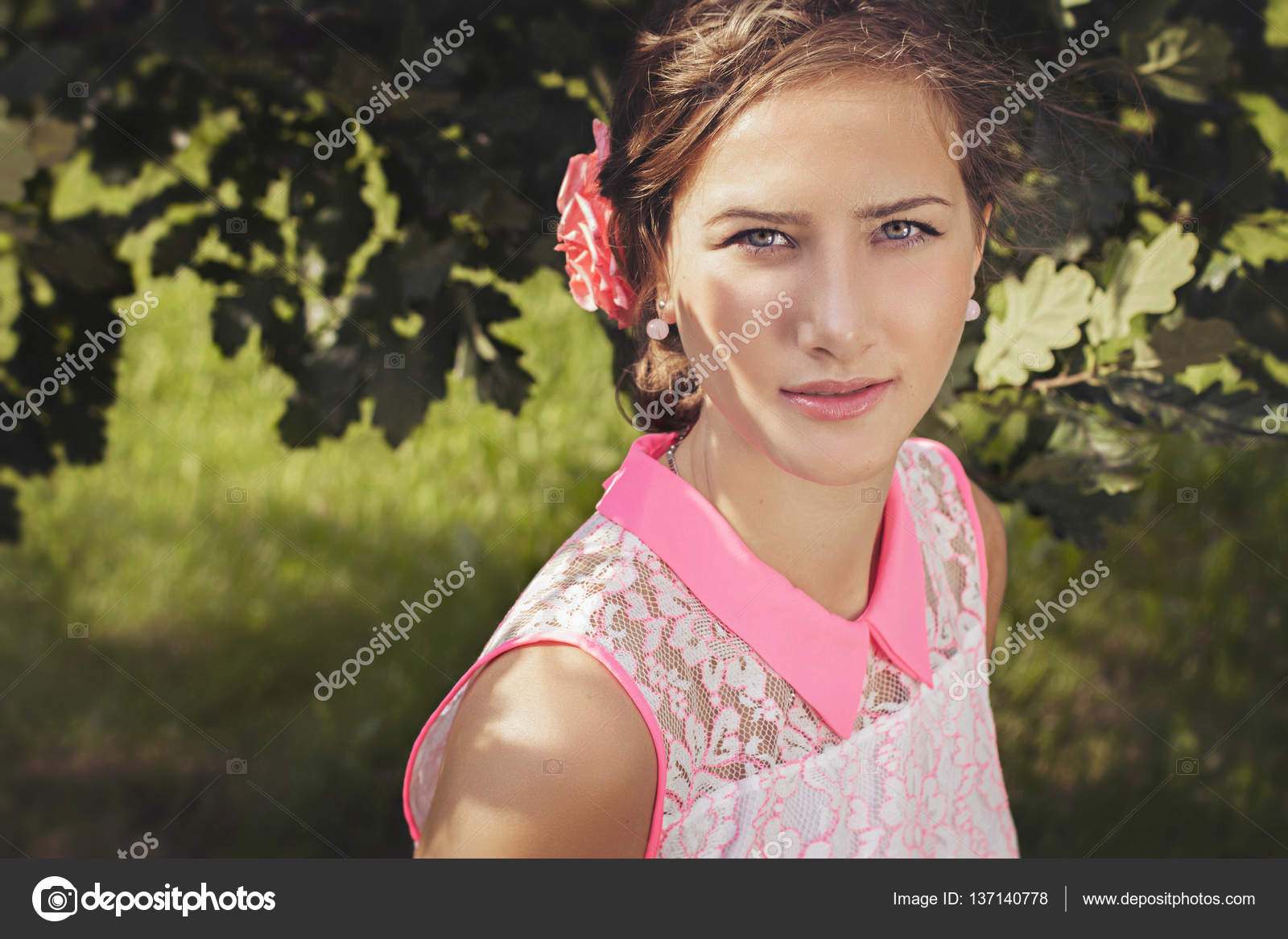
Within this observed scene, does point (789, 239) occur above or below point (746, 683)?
above

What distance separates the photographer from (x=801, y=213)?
1275mm

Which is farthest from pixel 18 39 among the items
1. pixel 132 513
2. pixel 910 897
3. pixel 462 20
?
pixel 132 513

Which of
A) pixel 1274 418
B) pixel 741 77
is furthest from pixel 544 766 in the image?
pixel 1274 418

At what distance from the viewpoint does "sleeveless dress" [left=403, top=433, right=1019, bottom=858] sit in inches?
52.2

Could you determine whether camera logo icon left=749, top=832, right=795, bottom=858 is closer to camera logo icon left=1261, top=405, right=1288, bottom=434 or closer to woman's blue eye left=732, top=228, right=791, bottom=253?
woman's blue eye left=732, top=228, right=791, bottom=253

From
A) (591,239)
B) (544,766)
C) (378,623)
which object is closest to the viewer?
(544,766)

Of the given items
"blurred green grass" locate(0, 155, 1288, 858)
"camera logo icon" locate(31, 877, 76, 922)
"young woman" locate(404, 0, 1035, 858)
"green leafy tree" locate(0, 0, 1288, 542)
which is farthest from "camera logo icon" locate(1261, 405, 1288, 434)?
"camera logo icon" locate(31, 877, 76, 922)

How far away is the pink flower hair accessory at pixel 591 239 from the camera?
151 cm

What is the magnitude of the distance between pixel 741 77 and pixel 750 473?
47cm
